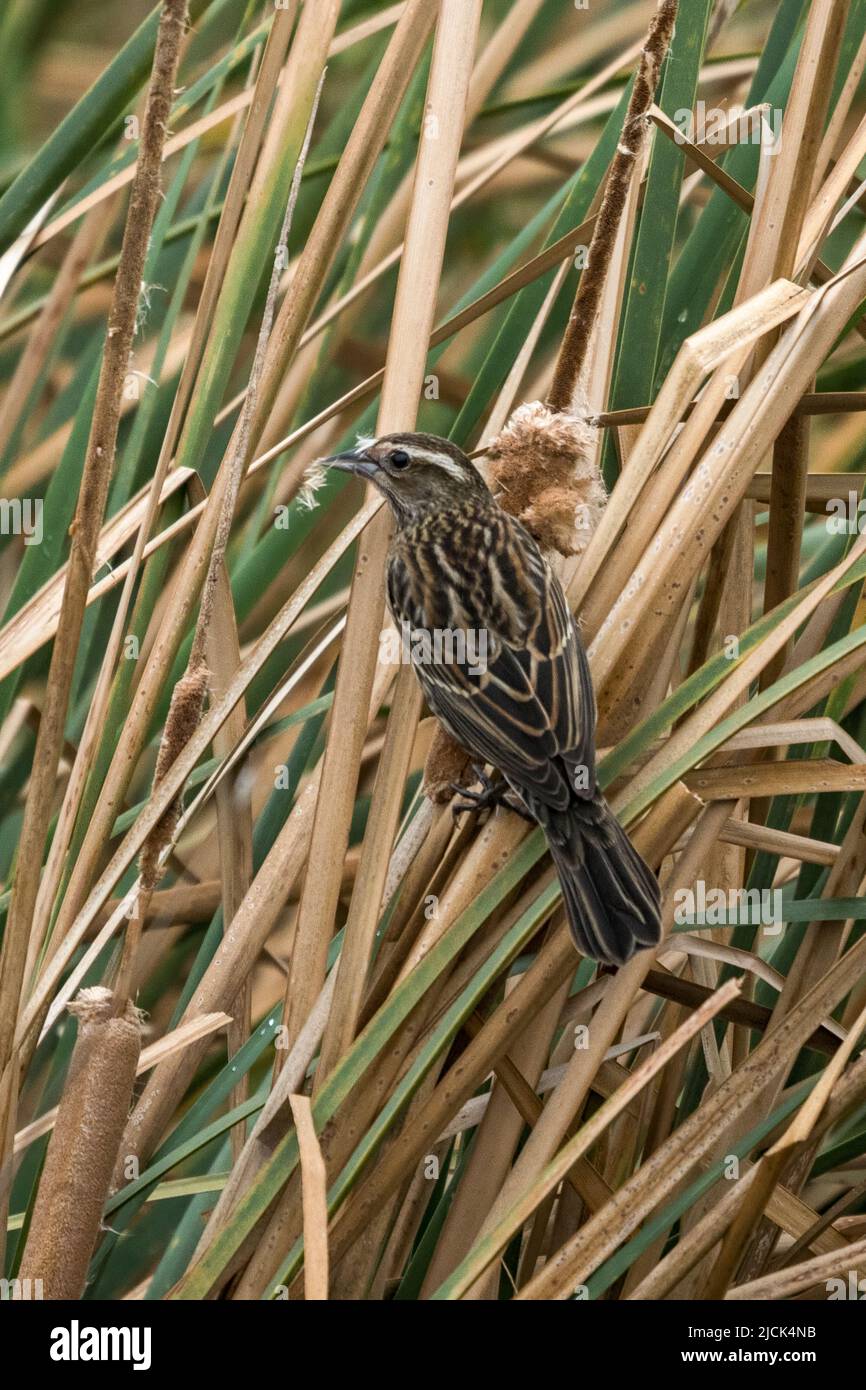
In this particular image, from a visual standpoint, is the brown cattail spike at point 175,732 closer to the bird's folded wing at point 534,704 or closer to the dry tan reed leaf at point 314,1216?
the dry tan reed leaf at point 314,1216

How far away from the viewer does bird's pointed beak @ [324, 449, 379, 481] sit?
248 cm

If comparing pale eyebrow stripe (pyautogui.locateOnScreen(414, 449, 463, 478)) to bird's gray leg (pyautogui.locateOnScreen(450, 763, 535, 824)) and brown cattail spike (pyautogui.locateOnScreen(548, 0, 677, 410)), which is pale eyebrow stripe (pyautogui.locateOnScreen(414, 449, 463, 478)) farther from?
bird's gray leg (pyautogui.locateOnScreen(450, 763, 535, 824))

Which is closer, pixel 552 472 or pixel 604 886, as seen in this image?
pixel 604 886

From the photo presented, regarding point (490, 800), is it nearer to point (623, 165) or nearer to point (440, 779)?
point (440, 779)

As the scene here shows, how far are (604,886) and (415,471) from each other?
1035mm

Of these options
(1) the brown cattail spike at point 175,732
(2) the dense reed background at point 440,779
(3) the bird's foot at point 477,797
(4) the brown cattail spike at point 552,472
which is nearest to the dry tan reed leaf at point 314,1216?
(2) the dense reed background at point 440,779

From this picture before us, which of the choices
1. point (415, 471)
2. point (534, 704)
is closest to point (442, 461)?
point (415, 471)

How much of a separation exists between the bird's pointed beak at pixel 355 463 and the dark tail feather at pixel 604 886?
83cm

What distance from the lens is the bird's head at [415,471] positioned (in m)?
2.35

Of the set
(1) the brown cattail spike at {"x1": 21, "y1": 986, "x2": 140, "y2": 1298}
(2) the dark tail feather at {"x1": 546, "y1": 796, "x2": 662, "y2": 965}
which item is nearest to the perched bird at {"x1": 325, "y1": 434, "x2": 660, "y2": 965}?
(2) the dark tail feather at {"x1": 546, "y1": 796, "x2": 662, "y2": 965}

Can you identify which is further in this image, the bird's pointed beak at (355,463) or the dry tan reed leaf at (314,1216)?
the bird's pointed beak at (355,463)

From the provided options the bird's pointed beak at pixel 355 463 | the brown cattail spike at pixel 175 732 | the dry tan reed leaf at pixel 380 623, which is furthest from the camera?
the bird's pointed beak at pixel 355 463

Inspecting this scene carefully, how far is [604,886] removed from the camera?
72.2 inches

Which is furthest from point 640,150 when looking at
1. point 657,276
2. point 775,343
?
point 775,343
